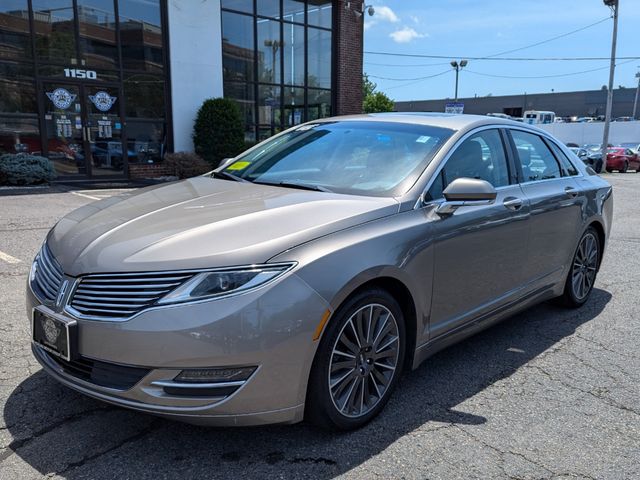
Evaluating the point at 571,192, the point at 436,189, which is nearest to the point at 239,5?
the point at 571,192

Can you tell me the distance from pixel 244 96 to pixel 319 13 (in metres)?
4.22

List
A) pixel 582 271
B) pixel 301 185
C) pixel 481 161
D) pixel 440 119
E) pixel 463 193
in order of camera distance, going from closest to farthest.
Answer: pixel 463 193, pixel 301 185, pixel 481 161, pixel 440 119, pixel 582 271

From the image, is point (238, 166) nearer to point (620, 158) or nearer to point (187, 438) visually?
point (187, 438)

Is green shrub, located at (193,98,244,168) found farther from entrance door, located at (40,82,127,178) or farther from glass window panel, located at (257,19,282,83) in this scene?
glass window panel, located at (257,19,282,83)

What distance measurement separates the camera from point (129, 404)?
2.48 m

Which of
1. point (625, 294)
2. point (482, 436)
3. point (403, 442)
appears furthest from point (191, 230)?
point (625, 294)

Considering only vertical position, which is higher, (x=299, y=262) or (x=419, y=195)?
(x=419, y=195)

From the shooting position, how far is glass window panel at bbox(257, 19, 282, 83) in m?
17.5

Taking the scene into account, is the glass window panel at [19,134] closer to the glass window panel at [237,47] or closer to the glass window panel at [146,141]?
the glass window panel at [146,141]

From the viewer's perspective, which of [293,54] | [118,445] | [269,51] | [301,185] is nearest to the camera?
[118,445]

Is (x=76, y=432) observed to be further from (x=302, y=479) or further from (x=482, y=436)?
(x=482, y=436)

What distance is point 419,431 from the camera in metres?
3.02

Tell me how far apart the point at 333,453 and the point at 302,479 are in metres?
0.27

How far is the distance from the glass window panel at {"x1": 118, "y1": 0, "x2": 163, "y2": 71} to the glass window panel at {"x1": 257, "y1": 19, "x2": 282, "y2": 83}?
345 cm
